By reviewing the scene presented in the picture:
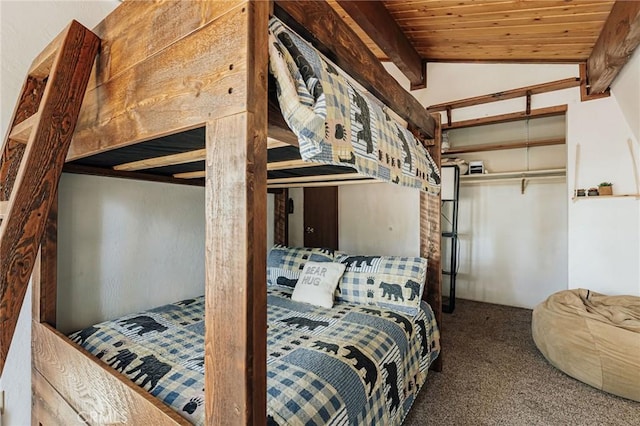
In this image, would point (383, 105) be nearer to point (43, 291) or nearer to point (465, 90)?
point (43, 291)

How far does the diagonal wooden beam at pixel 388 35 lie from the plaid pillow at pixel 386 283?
1.93 metres

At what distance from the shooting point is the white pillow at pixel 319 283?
2.21 m

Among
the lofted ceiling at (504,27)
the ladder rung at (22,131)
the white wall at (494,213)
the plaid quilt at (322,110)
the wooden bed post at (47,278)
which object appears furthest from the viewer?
the white wall at (494,213)

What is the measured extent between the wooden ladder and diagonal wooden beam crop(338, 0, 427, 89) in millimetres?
1710

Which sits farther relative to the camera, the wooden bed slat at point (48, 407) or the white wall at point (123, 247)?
the white wall at point (123, 247)

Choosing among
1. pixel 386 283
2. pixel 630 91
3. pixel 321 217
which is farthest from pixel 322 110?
pixel 321 217

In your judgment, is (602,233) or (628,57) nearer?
(628,57)

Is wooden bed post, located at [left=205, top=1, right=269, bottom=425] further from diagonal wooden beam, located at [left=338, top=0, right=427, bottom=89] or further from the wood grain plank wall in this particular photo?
diagonal wooden beam, located at [left=338, top=0, right=427, bottom=89]

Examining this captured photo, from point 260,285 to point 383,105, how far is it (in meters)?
1.22

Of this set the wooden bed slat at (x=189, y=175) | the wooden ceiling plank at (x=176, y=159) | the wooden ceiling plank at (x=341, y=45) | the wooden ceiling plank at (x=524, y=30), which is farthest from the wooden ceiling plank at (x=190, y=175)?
the wooden ceiling plank at (x=524, y=30)

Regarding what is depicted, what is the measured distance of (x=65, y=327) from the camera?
171cm

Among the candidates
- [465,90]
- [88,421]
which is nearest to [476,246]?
[465,90]

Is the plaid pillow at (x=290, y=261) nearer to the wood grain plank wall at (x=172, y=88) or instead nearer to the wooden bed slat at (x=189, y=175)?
the wooden bed slat at (x=189, y=175)

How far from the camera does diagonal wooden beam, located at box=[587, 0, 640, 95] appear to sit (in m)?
1.75
